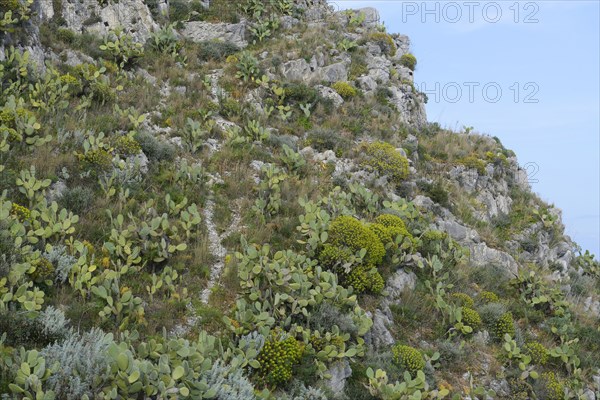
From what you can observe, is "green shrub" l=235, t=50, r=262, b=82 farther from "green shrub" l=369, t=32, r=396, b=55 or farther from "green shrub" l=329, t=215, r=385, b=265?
"green shrub" l=329, t=215, r=385, b=265

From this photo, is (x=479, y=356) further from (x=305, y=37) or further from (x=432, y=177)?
(x=305, y=37)

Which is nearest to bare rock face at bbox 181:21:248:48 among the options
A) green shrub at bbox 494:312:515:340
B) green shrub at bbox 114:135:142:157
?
green shrub at bbox 114:135:142:157

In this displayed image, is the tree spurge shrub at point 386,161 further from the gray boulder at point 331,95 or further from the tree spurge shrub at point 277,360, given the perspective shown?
the tree spurge shrub at point 277,360

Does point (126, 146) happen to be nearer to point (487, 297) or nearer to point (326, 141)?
point (326, 141)

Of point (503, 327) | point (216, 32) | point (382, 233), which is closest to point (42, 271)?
point (382, 233)

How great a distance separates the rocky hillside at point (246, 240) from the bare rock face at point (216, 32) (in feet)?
4.23

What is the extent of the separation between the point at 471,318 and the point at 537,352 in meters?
1.64

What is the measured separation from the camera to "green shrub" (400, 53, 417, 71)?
23984 millimetres

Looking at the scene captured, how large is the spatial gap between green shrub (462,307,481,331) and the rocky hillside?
5cm

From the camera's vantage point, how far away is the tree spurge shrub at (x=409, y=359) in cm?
788

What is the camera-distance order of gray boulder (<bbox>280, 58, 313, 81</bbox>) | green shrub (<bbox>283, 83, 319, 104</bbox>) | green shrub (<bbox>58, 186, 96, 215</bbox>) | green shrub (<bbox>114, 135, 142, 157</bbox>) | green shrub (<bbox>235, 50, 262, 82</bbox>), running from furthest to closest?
1. gray boulder (<bbox>280, 58, 313, 81</bbox>)
2. green shrub (<bbox>235, 50, 262, 82</bbox>)
3. green shrub (<bbox>283, 83, 319, 104</bbox>)
4. green shrub (<bbox>114, 135, 142, 157</bbox>)
5. green shrub (<bbox>58, 186, 96, 215</bbox>)

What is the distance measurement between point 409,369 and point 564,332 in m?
5.11

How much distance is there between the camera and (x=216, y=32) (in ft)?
70.4

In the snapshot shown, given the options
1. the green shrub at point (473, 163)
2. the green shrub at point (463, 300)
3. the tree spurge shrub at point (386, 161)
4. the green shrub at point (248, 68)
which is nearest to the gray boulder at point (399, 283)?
the green shrub at point (463, 300)
